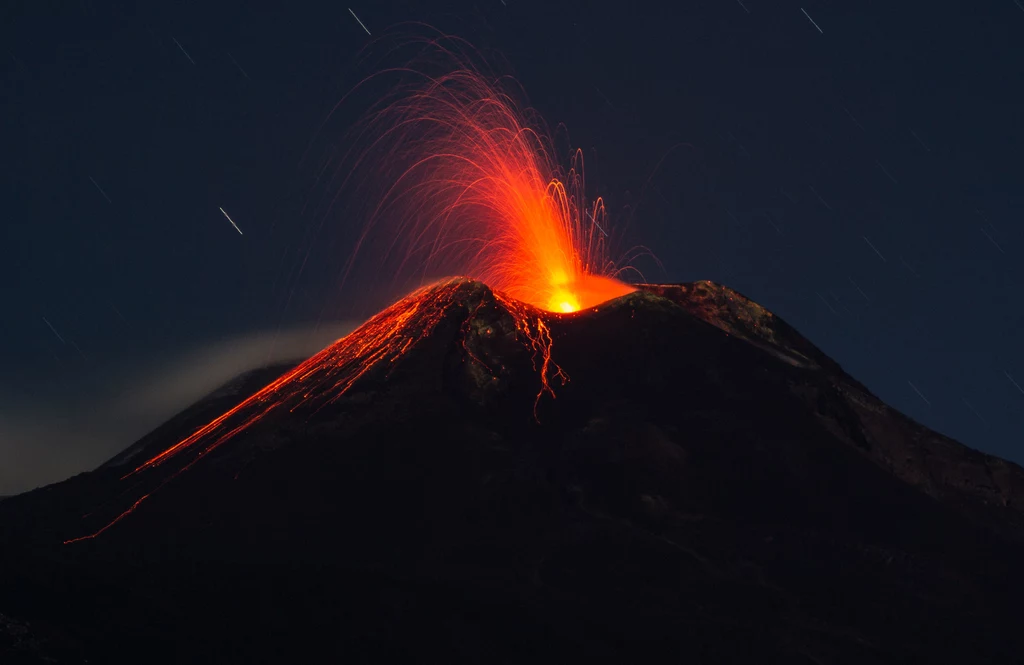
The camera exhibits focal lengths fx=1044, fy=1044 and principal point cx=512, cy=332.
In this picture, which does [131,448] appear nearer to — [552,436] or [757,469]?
[552,436]

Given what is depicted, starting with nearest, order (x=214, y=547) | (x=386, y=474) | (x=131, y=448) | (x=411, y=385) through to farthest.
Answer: (x=214, y=547) < (x=386, y=474) < (x=411, y=385) < (x=131, y=448)

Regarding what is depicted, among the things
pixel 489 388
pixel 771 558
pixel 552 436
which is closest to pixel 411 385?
pixel 489 388

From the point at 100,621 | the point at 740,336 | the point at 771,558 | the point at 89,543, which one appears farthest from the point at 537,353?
the point at 100,621

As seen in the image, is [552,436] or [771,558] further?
[552,436]

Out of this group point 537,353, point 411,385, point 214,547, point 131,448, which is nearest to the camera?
point 214,547

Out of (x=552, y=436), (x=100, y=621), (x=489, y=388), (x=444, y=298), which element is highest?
(x=444, y=298)

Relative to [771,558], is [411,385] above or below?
above

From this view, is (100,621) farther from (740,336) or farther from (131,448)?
(740,336)
